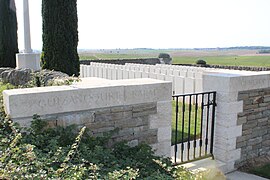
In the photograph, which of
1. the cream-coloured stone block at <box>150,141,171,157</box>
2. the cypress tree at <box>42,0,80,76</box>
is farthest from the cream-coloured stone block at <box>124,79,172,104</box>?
the cypress tree at <box>42,0,80,76</box>

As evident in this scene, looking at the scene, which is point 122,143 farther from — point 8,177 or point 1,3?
point 1,3

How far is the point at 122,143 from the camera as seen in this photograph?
3676 mm

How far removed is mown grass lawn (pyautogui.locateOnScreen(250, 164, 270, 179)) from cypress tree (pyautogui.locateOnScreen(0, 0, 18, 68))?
9.56 meters

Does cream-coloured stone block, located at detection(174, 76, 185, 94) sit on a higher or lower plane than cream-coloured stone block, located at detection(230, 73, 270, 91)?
lower

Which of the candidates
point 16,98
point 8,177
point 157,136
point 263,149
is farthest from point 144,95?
point 263,149

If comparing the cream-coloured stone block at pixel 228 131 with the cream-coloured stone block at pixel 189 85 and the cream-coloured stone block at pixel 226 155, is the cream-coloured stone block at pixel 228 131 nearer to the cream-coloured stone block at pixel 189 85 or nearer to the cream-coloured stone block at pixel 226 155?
the cream-coloured stone block at pixel 226 155

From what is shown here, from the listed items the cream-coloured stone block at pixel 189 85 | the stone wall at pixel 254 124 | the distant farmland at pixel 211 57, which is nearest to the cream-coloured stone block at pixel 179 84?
the cream-coloured stone block at pixel 189 85

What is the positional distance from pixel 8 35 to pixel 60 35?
439 centimetres

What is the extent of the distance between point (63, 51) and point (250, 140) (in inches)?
211

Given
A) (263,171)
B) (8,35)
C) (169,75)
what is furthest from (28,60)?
(263,171)

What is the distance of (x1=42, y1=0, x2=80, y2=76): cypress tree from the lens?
311 inches

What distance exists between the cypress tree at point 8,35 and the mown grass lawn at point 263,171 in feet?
31.4

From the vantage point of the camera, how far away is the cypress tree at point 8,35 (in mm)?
11117

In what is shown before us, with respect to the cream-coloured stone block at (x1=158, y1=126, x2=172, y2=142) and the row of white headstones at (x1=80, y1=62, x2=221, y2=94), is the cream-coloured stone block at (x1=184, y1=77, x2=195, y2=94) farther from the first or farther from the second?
the cream-coloured stone block at (x1=158, y1=126, x2=172, y2=142)
